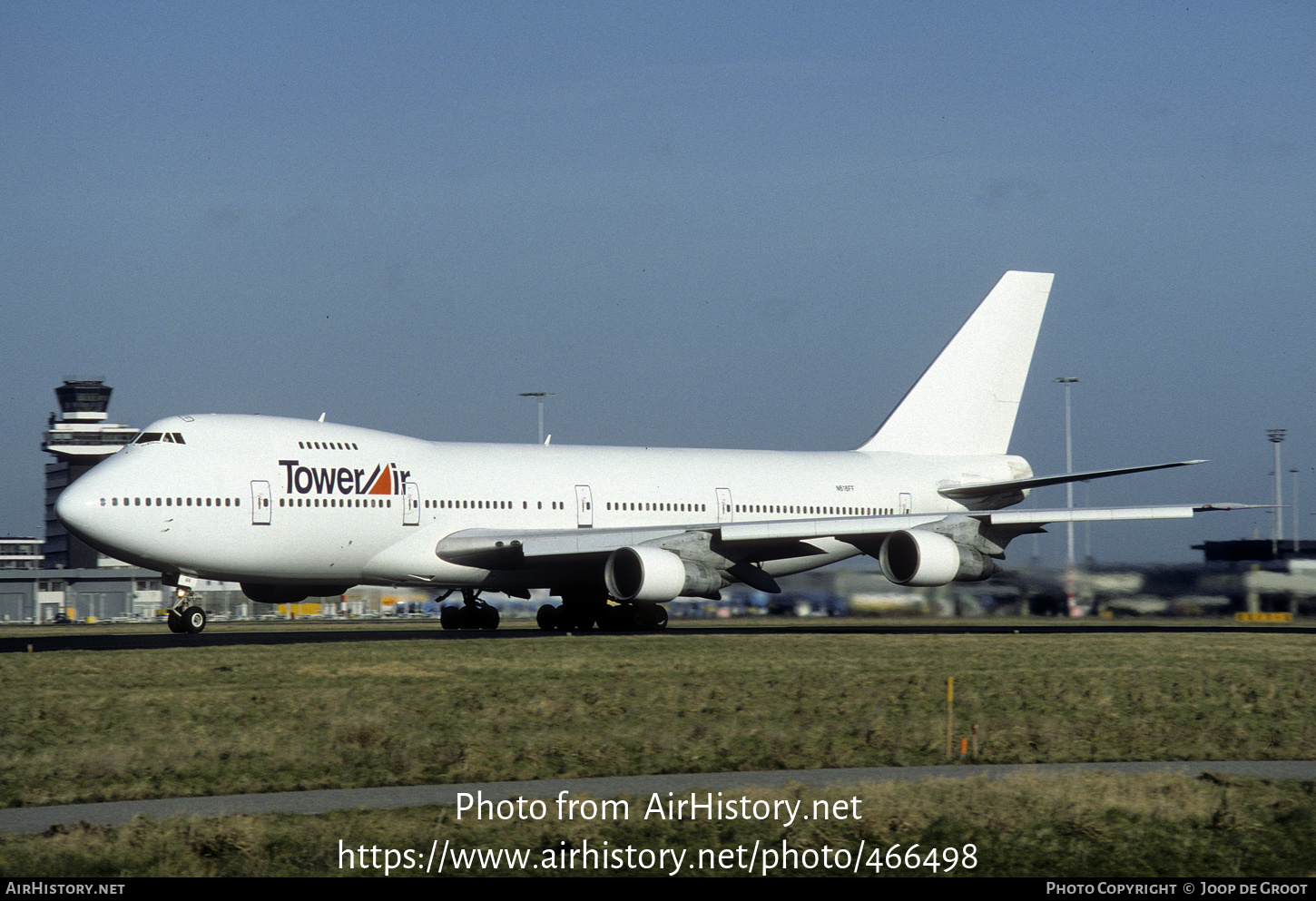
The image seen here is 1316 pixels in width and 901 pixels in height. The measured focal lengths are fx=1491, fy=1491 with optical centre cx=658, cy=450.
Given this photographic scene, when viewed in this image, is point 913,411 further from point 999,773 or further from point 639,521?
point 999,773

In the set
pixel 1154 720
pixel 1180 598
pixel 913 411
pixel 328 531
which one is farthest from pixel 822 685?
pixel 913 411

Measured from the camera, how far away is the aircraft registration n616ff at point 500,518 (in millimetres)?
31672

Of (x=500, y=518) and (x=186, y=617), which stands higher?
(x=500, y=518)

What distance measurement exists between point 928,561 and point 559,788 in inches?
821

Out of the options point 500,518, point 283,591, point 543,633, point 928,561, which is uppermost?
point 500,518

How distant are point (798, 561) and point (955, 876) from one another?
30.4 m

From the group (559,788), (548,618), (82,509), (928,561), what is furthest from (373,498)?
(559,788)

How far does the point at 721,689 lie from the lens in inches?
835

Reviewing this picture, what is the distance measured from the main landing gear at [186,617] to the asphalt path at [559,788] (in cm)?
1911

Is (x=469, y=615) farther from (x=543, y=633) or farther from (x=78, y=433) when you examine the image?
(x=78, y=433)

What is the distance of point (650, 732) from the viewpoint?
58.2 feet

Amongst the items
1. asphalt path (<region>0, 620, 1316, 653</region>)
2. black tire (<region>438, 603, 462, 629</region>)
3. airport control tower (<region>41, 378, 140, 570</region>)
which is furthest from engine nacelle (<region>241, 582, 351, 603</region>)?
airport control tower (<region>41, 378, 140, 570</region>)

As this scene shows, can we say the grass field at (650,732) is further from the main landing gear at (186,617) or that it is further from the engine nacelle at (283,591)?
the engine nacelle at (283,591)

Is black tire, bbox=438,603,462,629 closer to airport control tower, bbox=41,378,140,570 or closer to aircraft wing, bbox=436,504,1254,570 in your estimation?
aircraft wing, bbox=436,504,1254,570
